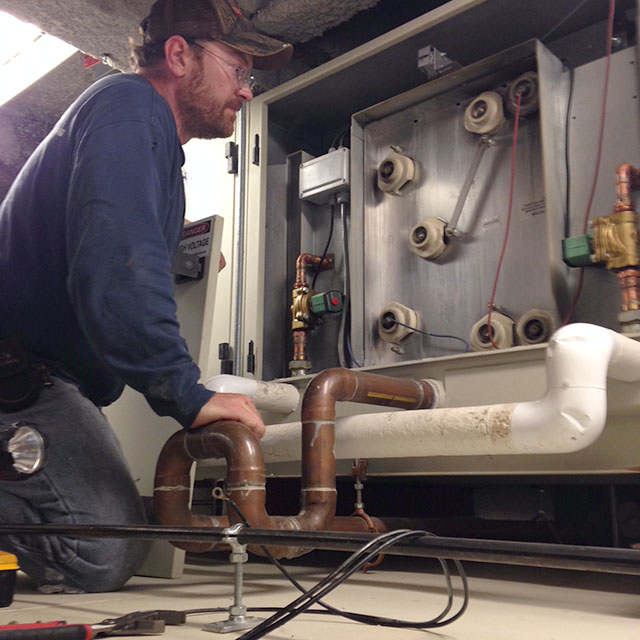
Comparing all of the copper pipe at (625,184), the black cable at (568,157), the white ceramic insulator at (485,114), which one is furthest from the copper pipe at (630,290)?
the white ceramic insulator at (485,114)

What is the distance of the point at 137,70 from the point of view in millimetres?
1439

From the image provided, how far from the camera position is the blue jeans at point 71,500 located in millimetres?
1195

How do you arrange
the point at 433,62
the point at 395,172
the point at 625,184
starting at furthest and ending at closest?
the point at 395,172 < the point at 433,62 < the point at 625,184

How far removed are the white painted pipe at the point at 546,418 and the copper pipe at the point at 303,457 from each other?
3.7 inches

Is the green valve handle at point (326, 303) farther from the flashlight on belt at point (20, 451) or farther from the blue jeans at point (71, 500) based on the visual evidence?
the flashlight on belt at point (20, 451)

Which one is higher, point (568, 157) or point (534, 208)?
point (568, 157)

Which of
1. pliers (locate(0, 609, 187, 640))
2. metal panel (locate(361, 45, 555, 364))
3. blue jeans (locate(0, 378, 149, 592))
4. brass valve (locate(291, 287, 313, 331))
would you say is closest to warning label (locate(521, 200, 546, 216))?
metal panel (locate(361, 45, 555, 364))

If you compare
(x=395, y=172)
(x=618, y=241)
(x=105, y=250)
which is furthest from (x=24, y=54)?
(x=618, y=241)

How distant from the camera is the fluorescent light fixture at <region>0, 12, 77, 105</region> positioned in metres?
2.17

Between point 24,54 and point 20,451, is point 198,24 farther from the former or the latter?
point 24,54

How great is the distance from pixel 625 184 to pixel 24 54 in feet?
6.43

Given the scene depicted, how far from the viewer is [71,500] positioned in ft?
3.94


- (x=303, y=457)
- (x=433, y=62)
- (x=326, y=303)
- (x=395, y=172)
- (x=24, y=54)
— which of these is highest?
(x=24, y=54)

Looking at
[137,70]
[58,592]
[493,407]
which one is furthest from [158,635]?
[137,70]
